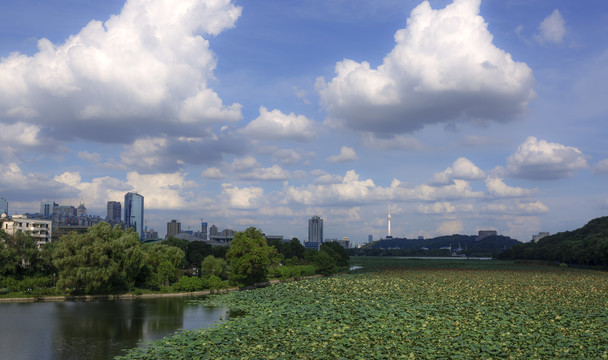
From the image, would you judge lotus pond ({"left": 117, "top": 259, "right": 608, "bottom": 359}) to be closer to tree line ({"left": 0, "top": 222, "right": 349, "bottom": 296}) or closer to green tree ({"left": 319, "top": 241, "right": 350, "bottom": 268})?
tree line ({"left": 0, "top": 222, "right": 349, "bottom": 296})

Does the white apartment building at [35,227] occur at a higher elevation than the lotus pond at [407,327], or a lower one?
higher

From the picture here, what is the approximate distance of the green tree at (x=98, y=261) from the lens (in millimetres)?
55656

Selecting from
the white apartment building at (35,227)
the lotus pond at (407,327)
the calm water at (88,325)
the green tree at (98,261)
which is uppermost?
the white apartment building at (35,227)

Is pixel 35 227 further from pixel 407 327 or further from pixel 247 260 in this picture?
pixel 407 327

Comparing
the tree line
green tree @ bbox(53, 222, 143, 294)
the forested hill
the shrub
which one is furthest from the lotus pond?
the forested hill

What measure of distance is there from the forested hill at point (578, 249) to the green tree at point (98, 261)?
93316 mm

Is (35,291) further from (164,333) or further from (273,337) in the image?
(273,337)

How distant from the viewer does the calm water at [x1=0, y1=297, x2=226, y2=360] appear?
30.6m

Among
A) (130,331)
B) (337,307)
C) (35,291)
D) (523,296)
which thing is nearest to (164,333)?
(130,331)

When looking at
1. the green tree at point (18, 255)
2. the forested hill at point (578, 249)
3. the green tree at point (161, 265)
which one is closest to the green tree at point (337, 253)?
the green tree at point (161, 265)

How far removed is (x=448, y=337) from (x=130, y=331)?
23.7 metres

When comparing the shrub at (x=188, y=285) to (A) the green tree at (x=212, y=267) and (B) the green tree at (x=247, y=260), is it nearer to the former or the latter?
(B) the green tree at (x=247, y=260)

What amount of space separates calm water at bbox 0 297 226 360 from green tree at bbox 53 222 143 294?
139 inches

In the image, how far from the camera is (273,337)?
100 ft
